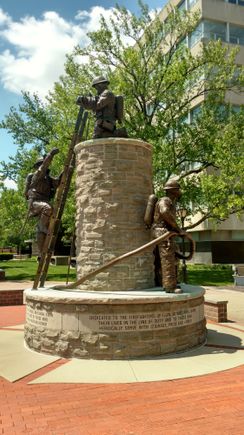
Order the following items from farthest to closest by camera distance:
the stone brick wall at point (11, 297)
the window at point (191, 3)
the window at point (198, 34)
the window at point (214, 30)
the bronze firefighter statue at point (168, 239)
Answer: the window at point (191, 3)
the window at point (214, 30)
the window at point (198, 34)
the stone brick wall at point (11, 297)
the bronze firefighter statue at point (168, 239)

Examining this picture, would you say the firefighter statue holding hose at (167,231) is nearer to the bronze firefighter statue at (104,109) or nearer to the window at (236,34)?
the bronze firefighter statue at (104,109)

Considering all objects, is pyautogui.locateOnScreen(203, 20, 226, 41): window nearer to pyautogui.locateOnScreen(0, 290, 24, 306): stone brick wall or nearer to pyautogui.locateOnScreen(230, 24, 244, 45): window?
pyautogui.locateOnScreen(230, 24, 244, 45): window

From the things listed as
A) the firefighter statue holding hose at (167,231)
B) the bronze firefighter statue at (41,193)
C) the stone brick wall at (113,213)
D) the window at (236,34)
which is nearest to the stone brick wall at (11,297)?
the bronze firefighter statue at (41,193)

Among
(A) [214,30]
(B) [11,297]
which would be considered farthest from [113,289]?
(A) [214,30]

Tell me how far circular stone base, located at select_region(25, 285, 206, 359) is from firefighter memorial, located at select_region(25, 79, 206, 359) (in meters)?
0.02

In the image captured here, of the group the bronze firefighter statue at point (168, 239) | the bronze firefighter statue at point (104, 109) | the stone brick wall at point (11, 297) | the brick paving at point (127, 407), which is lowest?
the brick paving at point (127, 407)

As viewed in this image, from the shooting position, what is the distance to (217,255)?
32.2 metres

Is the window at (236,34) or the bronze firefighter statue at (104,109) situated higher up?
the window at (236,34)

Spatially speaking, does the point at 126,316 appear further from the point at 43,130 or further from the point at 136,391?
the point at 43,130

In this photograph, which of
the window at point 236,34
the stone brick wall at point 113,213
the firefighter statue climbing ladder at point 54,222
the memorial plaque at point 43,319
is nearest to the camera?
the memorial plaque at point 43,319

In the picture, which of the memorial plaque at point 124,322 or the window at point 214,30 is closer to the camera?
the memorial plaque at point 124,322

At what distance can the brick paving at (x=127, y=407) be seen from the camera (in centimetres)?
440

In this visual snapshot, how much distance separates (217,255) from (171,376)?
26.9m

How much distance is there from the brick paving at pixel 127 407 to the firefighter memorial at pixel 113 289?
1.33 metres
